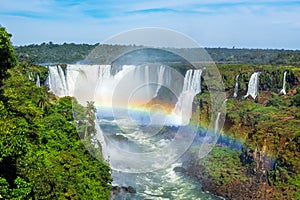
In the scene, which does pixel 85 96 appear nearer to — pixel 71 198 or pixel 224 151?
pixel 71 198

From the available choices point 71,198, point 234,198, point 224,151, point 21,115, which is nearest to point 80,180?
point 71,198

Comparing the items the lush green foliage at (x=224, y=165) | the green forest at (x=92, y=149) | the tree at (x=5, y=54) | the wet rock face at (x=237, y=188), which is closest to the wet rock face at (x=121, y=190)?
the green forest at (x=92, y=149)

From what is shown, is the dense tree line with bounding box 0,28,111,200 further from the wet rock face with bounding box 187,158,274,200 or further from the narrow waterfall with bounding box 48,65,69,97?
the narrow waterfall with bounding box 48,65,69,97

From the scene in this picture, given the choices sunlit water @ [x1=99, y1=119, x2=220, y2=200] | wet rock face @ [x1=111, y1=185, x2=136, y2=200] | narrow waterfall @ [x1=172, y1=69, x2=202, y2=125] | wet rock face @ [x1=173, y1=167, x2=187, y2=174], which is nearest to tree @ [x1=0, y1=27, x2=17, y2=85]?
sunlit water @ [x1=99, y1=119, x2=220, y2=200]

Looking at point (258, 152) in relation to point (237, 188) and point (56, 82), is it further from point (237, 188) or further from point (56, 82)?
point (56, 82)

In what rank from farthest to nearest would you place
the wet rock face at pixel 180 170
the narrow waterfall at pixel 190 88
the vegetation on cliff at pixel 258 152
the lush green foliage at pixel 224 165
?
the narrow waterfall at pixel 190 88
the wet rock face at pixel 180 170
the lush green foliage at pixel 224 165
the vegetation on cliff at pixel 258 152

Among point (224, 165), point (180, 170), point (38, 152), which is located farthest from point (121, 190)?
point (38, 152)

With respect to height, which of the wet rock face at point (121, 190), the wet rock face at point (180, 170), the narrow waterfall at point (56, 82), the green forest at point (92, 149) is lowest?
the wet rock face at point (121, 190)

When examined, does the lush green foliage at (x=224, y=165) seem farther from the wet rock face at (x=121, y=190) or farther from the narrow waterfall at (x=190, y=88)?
the narrow waterfall at (x=190, y=88)

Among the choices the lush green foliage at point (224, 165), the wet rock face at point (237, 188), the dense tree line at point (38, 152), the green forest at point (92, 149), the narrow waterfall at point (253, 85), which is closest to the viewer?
the dense tree line at point (38, 152)
